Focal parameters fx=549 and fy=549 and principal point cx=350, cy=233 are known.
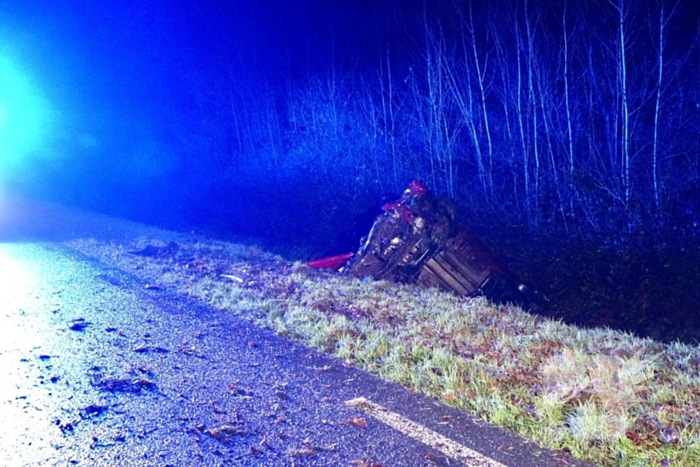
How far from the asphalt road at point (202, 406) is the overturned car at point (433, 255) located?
3.43 meters

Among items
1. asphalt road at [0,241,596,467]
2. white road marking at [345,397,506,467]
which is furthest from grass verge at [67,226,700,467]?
white road marking at [345,397,506,467]

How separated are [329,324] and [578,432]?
10.5ft

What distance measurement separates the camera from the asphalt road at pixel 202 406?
336 cm

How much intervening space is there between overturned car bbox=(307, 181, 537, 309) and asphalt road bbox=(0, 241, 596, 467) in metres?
3.43

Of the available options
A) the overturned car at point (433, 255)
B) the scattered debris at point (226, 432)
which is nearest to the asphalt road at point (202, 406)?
the scattered debris at point (226, 432)

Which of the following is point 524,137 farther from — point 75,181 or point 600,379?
point 75,181

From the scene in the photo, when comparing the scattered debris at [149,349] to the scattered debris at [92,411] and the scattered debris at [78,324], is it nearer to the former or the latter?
the scattered debris at [78,324]

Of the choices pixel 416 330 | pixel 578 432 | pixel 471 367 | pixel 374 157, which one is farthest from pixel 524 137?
pixel 578 432

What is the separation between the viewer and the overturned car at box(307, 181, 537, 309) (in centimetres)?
871

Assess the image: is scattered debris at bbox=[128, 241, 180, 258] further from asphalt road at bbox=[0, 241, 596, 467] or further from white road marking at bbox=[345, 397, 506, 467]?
white road marking at bbox=[345, 397, 506, 467]

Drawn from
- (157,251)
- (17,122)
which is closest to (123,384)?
(157,251)

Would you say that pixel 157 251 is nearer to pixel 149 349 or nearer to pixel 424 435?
pixel 149 349

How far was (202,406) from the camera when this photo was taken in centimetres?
403

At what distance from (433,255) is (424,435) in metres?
5.47
